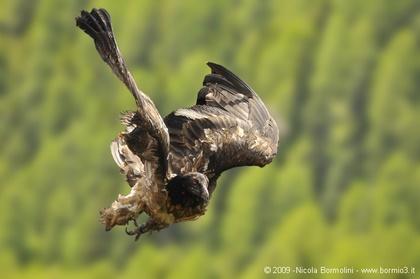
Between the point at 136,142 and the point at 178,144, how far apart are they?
1.17 meters

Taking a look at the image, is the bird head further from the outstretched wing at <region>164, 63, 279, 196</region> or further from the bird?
the outstretched wing at <region>164, 63, 279, 196</region>

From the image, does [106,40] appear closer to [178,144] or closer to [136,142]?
[136,142]

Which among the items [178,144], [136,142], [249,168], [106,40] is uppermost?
[249,168]

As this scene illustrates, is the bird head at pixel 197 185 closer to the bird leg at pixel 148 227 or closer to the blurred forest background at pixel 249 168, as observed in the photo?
the bird leg at pixel 148 227

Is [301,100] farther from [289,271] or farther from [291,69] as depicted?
[289,271]

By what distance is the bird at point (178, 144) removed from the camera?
441 inches

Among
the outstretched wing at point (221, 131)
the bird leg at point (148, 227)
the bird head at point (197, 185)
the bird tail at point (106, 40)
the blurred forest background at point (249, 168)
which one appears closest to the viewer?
the bird tail at point (106, 40)

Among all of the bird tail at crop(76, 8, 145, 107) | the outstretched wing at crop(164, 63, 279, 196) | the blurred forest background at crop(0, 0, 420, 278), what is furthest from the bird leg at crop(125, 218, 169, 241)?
the blurred forest background at crop(0, 0, 420, 278)

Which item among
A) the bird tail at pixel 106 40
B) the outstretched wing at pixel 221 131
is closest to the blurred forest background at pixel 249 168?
the outstretched wing at pixel 221 131

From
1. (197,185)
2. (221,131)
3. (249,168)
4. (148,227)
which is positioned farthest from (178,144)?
(249,168)

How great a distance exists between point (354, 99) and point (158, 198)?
72.4 feet

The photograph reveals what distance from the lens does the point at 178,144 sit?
12961mm

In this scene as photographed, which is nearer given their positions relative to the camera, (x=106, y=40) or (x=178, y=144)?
(x=106, y=40)

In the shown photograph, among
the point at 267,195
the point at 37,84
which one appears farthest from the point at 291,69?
the point at 37,84
